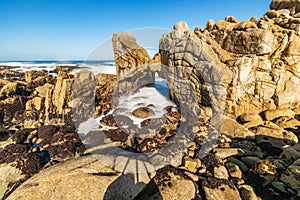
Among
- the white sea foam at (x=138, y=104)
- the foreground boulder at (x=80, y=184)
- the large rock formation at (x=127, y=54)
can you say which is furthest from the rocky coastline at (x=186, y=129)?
the white sea foam at (x=138, y=104)

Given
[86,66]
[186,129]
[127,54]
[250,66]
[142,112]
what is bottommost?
[186,129]

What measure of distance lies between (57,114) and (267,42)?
55.0 ft

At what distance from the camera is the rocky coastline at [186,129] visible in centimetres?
631

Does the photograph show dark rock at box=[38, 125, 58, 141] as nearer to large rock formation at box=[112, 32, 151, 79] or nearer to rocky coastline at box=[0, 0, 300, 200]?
rocky coastline at box=[0, 0, 300, 200]

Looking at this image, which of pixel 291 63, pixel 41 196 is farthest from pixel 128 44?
pixel 41 196

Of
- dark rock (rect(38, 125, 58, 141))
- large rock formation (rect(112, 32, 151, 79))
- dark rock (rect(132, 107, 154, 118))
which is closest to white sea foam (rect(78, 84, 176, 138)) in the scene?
dark rock (rect(132, 107, 154, 118))

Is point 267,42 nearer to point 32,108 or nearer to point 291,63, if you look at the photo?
point 291,63

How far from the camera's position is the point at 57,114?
49.7 feet

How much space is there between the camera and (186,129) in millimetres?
12891

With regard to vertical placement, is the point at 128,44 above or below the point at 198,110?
above

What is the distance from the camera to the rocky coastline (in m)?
6.31

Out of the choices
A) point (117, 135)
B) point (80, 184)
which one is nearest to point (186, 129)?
point (117, 135)

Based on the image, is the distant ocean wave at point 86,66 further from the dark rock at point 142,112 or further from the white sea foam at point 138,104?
the dark rock at point 142,112

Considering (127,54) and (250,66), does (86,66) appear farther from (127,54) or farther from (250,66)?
(250,66)
